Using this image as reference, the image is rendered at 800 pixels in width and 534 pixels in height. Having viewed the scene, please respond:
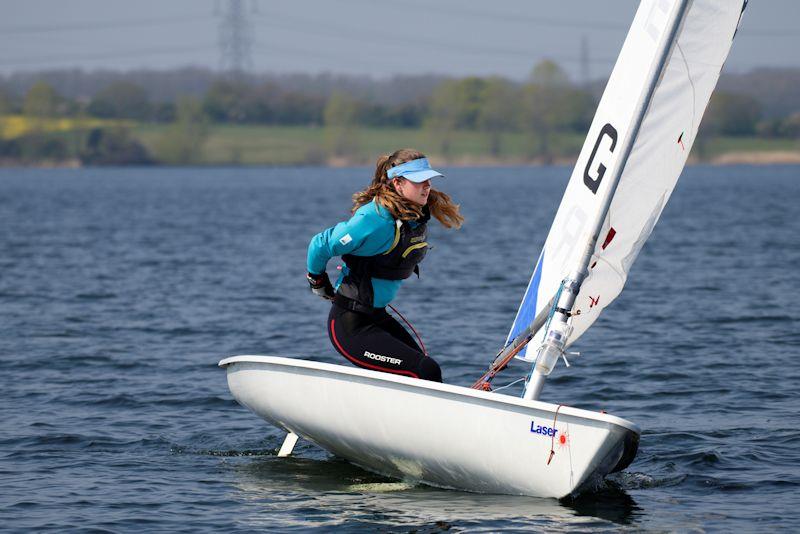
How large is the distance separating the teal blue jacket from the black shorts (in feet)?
1.33

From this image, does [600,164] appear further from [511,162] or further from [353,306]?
[511,162]

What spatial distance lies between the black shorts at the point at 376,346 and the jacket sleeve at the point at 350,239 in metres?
0.47

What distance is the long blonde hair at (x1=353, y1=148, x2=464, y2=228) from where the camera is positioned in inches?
256

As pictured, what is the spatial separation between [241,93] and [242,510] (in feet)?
433

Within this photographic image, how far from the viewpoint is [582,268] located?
635cm

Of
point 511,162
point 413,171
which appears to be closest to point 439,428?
point 413,171

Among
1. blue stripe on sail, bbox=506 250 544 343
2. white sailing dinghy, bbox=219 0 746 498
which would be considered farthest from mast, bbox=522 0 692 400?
blue stripe on sail, bbox=506 250 544 343

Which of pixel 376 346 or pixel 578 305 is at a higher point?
pixel 578 305

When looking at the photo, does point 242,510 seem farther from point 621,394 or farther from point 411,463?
point 621,394

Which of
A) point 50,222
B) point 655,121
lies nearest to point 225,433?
point 655,121

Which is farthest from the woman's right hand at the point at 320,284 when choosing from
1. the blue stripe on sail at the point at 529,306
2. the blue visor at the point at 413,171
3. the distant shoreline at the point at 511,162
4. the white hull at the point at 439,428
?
the distant shoreline at the point at 511,162

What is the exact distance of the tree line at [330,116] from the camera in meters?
127

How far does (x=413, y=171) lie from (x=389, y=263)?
556 millimetres

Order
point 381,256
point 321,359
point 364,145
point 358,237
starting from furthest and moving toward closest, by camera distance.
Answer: point 364,145
point 321,359
point 381,256
point 358,237
